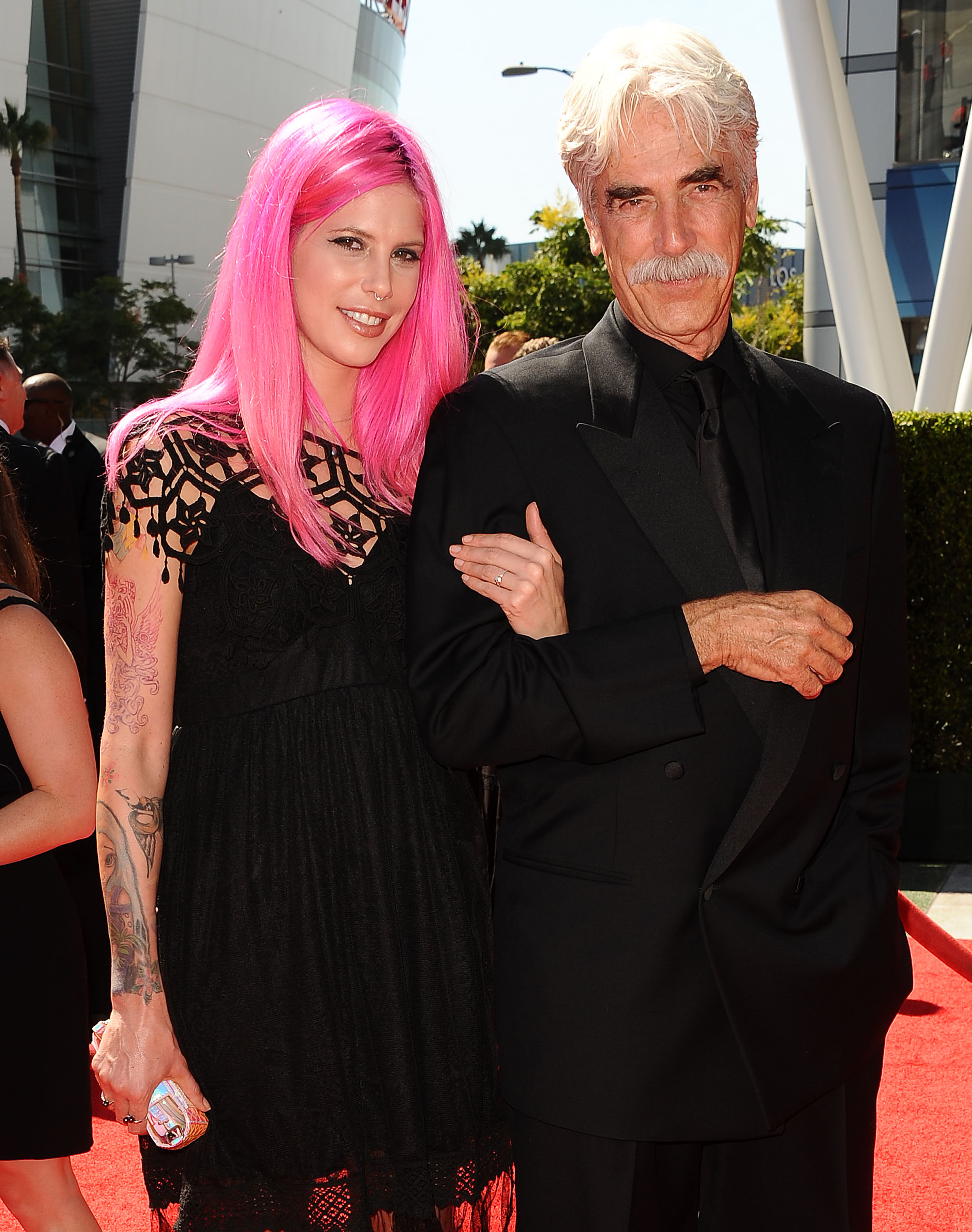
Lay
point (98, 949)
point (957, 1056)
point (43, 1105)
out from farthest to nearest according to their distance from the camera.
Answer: point (98, 949) → point (957, 1056) → point (43, 1105)

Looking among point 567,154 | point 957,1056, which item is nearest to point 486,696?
point 567,154

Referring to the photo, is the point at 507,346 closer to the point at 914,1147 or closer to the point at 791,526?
the point at 914,1147

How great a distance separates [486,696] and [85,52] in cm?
5418

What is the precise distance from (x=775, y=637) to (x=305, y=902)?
0.89m

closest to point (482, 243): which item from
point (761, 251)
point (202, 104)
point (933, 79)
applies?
point (202, 104)

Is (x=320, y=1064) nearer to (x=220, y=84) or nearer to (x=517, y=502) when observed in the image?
(x=517, y=502)

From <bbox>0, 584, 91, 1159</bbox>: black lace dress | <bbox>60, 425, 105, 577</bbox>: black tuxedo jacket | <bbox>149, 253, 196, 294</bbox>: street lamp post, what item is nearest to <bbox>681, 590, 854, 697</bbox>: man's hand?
<bbox>0, 584, 91, 1159</bbox>: black lace dress

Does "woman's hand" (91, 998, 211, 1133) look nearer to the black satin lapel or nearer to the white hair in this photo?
the black satin lapel

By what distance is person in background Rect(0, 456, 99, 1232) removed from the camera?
246 centimetres

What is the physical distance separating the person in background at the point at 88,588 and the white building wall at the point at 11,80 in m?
38.1

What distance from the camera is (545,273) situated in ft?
104

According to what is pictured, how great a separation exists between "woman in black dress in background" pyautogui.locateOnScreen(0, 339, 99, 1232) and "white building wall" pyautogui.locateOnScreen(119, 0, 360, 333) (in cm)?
4735

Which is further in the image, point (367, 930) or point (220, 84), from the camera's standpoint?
point (220, 84)

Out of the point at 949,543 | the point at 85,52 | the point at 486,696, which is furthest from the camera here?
the point at 85,52
